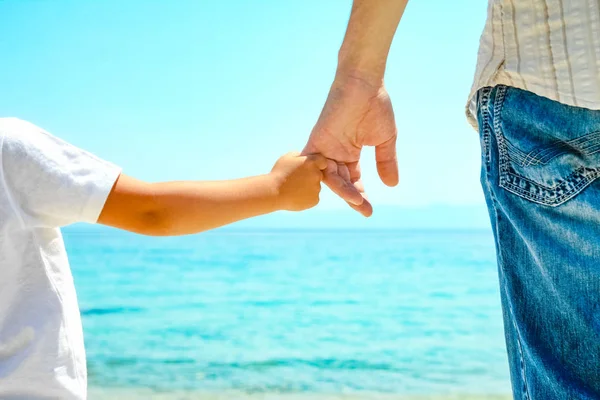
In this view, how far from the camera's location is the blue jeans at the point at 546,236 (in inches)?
39.3

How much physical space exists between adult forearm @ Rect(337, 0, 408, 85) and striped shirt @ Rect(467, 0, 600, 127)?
30 centimetres

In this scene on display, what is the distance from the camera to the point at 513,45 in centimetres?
110

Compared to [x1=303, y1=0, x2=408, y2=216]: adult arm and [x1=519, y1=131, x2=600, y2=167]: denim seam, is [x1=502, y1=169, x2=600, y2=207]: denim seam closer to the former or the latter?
[x1=519, y1=131, x2=600, y2=167]: denim seam

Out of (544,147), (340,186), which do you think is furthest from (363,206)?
(544,147)

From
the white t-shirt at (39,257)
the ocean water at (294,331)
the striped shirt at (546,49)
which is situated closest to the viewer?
the striped shirt at (546,49)

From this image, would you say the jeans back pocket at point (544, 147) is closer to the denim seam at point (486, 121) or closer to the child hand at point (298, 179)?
the denim seam at point (486, 121)

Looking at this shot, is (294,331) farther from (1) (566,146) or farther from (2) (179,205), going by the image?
(1) (566,146)

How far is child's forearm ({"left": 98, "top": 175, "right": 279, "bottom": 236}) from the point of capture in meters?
1.49

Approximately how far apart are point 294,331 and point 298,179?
22.0 feet

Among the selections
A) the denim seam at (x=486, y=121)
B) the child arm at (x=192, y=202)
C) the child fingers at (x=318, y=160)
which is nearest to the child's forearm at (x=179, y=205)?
the child arm at (x=192, y=202)

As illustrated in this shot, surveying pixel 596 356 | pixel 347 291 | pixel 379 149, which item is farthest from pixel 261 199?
pixel 347 291

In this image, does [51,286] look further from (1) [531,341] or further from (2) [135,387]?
(2) [135,387]

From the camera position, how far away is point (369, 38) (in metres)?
1.48

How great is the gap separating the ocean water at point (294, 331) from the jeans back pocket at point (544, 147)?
450cm
